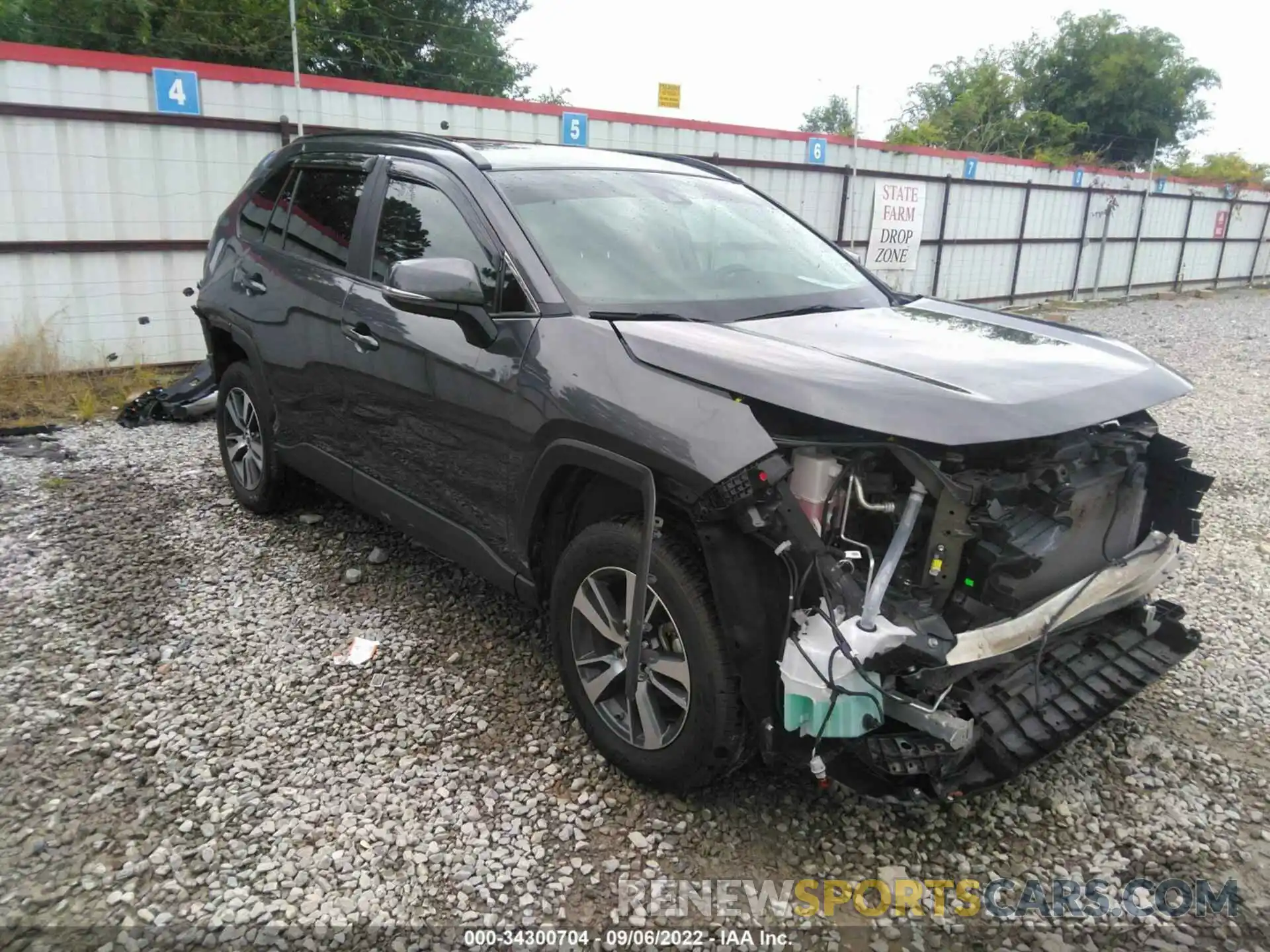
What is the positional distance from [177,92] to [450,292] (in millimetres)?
6694

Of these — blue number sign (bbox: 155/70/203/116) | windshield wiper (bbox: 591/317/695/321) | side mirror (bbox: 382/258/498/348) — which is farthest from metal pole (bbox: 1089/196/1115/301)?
side mirror (bbox: 382/258/498/348)

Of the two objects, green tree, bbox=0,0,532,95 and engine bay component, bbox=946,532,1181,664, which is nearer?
engine bay component, bbox=946,532,1181,664

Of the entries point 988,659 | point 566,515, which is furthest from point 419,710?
point 988,659

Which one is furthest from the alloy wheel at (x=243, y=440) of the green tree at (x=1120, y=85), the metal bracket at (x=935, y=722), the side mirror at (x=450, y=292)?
the green tree at (x=1120, y=85)

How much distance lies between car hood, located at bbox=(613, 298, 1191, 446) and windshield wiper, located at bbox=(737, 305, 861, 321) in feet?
0.10

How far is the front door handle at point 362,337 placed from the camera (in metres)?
3.63

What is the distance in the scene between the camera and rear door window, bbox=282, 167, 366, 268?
13.1 feet

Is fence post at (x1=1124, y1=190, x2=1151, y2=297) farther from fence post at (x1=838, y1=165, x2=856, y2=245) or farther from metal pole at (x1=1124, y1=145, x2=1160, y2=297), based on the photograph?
fence post at (x1=838, y1=165, x2=856, y2=245)

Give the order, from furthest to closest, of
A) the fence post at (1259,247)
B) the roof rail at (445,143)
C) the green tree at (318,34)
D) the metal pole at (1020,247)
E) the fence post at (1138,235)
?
the fence post at (1259,247), the fence post at (1138,235), the metal pole at (1020,247), the green tree at (318,34), the roof rail at (445,143)

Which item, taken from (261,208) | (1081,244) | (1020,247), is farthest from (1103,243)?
(261,208)

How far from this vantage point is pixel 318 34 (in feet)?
57.9

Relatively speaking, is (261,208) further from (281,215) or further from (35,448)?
(35,448)

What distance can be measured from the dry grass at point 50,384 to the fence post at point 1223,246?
83.0 feet

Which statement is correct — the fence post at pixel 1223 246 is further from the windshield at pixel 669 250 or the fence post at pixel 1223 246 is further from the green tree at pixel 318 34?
the windshield at pixel 669 250
